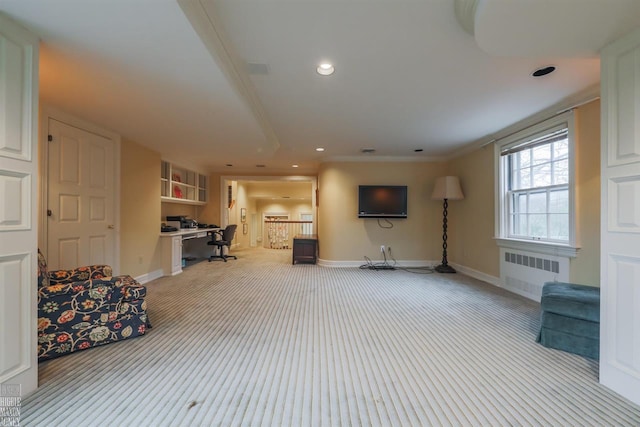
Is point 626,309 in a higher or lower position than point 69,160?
lower

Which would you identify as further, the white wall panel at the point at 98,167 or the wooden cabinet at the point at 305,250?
the wooden cabinet at the point at 305,250

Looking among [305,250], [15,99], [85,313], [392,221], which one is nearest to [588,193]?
[392,221]

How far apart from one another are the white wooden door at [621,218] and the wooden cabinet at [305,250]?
15.2 ft

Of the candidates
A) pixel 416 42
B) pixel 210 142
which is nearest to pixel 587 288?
pixel 416 42

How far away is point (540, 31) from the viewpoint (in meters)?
1.57

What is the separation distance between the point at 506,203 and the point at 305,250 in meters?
3.78

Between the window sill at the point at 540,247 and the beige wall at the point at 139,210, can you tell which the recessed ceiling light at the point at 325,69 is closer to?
the window sill at the point at 540,247

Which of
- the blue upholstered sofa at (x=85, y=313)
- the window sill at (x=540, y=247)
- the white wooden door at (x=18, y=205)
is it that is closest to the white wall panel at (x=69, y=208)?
the blue upholstered sofa at (x=85, y=313)

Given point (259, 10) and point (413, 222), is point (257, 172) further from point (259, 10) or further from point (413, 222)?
point (259, 10)

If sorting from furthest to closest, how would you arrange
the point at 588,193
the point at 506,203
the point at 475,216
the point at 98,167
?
the point at 475,216 → the point at 506,203 → the point at 98,167 → the point at 588,193

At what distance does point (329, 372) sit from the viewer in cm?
181

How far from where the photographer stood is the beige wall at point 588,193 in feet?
8.75

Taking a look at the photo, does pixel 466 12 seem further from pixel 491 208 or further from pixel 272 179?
pixel 272 179

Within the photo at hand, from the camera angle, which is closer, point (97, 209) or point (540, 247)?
point (540, 247)
